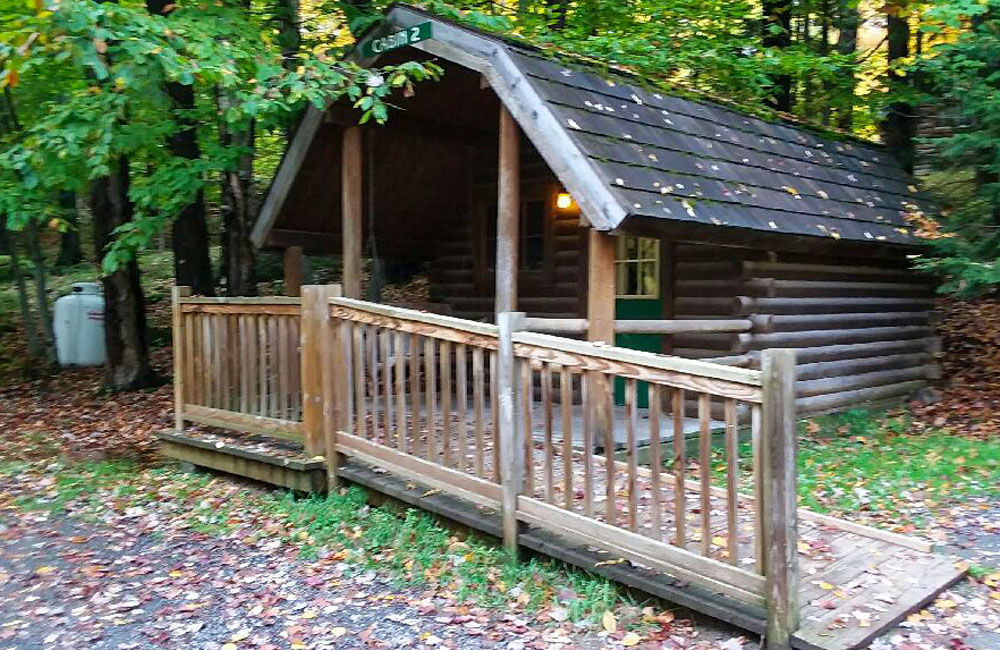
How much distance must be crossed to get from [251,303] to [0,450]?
17.6ft

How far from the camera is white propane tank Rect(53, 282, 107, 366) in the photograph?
15703 mm

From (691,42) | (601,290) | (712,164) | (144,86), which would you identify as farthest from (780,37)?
(144,86)

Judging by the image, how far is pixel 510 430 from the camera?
5.20 m

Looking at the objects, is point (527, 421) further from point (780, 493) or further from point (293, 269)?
point (293, 269)

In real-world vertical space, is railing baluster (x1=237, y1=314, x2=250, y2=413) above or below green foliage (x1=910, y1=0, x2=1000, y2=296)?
below

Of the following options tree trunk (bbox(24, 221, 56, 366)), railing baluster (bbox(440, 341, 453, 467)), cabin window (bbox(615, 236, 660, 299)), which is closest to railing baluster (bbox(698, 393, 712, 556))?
railing baluster (bbox(440, 341, 453, 467))

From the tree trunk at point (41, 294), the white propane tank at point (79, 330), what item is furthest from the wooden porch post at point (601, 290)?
the tree trunk at point (41, 294)

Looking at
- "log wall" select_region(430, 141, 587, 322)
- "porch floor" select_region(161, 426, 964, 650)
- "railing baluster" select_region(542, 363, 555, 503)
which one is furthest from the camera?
"log wall" select_region(430, 141, 587, 322)

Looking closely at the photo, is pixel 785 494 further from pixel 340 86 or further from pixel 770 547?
pixel 340 86

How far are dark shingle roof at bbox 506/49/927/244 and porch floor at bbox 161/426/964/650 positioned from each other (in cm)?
243

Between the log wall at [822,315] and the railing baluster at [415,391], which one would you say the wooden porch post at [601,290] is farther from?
the log wall at [822,315]

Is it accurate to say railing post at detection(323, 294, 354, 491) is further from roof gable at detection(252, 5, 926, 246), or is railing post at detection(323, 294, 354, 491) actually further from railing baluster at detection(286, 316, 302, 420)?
roof gable at detection(252, 5, 926, 246)

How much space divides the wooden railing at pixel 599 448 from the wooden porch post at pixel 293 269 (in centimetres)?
408

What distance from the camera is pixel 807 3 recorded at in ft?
55.1
